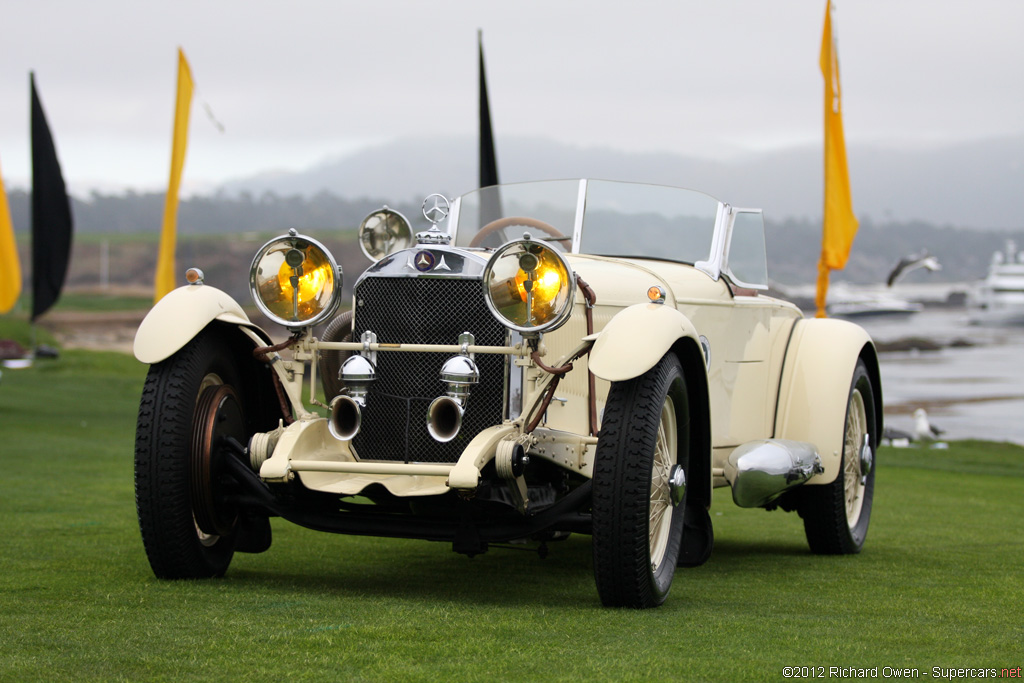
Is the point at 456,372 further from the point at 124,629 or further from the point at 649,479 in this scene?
the point at 124,629

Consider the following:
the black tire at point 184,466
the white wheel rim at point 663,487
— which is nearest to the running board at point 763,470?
the white wheel rim at point 663,487

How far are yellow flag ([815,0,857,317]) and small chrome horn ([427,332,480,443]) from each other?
37.5 feet

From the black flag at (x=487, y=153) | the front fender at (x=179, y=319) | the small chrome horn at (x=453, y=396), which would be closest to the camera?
the small chrome horn at (x=453, y=396)

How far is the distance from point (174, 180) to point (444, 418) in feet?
49.3

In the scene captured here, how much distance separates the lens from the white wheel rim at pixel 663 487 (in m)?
4.92

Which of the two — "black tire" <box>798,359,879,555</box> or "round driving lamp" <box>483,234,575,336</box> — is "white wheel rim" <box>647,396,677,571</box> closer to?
"round driving lamp" <box>483,234,575,336</box>

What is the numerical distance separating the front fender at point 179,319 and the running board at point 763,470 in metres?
2.51

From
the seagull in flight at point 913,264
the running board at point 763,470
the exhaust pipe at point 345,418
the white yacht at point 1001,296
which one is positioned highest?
the exhaust pipe at point 345,418

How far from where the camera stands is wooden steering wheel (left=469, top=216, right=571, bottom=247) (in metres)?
6.37

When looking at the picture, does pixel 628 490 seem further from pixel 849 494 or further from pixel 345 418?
pixel 849 494

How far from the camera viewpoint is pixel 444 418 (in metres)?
4.88

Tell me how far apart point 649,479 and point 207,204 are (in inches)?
5299

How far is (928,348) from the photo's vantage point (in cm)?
5031

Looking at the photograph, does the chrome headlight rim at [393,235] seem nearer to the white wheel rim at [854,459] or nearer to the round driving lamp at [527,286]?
the round driving lamp at [527,286]
